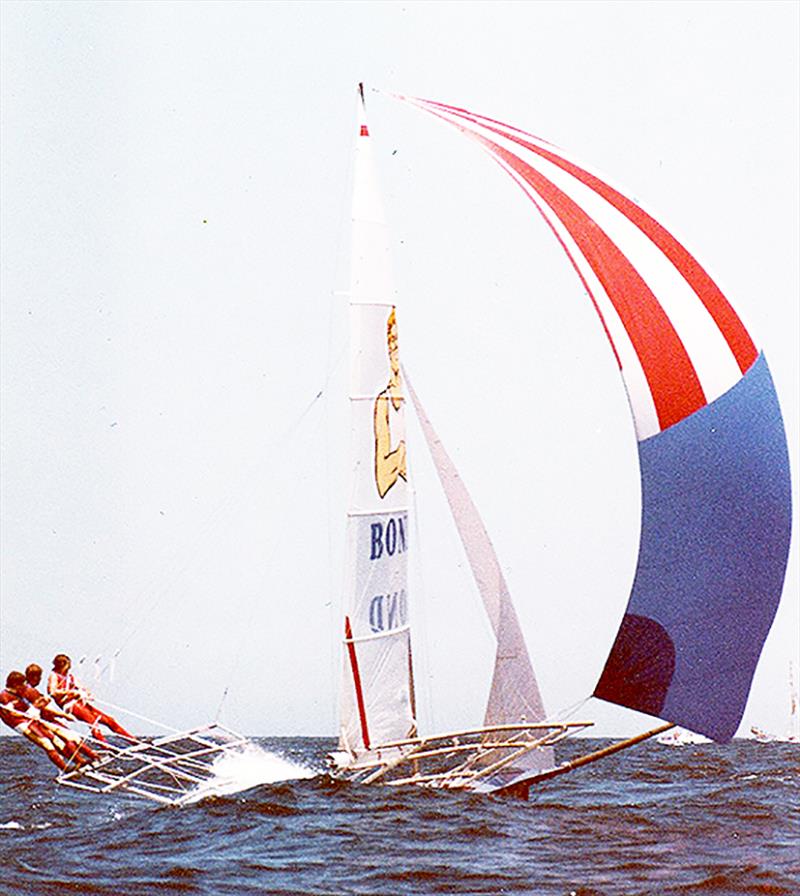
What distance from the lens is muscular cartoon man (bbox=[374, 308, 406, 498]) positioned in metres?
13.1

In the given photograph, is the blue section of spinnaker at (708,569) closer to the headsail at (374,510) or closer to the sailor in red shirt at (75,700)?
the headsail at (374,510)

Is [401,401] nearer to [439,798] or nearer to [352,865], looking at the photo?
[439,798]

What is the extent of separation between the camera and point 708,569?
367 inches

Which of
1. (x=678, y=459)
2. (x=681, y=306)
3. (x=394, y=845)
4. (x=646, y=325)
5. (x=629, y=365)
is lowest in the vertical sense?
(x=394, y=845)

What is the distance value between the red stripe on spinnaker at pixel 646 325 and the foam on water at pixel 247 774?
5412 mm

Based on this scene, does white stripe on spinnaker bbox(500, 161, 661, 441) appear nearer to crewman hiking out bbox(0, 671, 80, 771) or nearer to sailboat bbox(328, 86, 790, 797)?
sailboat bbox(328, 86, 790, 797)

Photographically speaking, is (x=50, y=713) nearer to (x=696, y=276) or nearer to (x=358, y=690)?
(x=358, y=690)

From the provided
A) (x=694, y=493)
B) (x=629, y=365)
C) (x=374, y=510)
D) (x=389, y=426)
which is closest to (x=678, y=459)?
(x=694, y=493)

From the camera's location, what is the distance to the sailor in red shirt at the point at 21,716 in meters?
11.3

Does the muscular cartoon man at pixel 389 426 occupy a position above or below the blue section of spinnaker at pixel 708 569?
above

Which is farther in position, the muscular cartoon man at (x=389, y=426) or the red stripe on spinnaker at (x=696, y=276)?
the muscular cartoon man at (x=389, y=426)

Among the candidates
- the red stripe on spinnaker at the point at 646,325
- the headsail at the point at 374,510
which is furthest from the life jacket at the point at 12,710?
the red stripe on spinnaker at the point at 646,325

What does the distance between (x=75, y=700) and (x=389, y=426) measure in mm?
3908

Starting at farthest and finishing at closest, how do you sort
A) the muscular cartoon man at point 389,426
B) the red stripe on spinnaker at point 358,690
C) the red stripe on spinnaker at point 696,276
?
the muscular cartoon man at point 389,426, the red stripe on spinnaker at point 358,690, the red stripe on spinnaker at point 696,276
